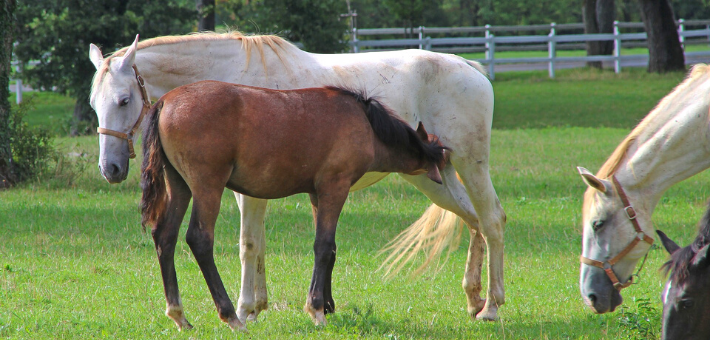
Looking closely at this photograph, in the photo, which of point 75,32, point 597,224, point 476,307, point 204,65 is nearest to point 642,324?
point 597,224

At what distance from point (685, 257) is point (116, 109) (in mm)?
3452

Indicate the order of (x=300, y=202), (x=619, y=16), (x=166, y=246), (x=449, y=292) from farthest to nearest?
(x=619, y=16)
(x=300, y=202)
(x=449, y=292)
(x=166, y=246)

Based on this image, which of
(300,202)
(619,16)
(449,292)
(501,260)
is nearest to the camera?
(501,260)

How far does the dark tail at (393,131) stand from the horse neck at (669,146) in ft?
3.91

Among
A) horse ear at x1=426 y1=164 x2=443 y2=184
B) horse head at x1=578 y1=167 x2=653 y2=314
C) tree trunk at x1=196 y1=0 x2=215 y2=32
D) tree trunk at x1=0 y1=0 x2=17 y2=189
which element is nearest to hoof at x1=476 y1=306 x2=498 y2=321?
horse head at x1=578 y1=167 x2=653 y2=314

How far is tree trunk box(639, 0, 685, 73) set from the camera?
22609 millimetres

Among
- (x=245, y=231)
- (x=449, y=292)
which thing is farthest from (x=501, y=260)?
(x=245, y=231)

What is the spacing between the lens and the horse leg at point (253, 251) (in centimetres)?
495

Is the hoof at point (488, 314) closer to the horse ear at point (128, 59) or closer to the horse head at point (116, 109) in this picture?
the horse head at point (116, 109)

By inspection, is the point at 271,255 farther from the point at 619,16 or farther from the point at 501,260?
the point at 619,16

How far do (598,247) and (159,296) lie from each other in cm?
327

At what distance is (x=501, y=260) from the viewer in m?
5.46

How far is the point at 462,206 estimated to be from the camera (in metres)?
5.61

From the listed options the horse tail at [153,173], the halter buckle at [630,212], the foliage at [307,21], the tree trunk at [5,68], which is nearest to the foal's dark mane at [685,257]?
the halter buckle at [630,212]
